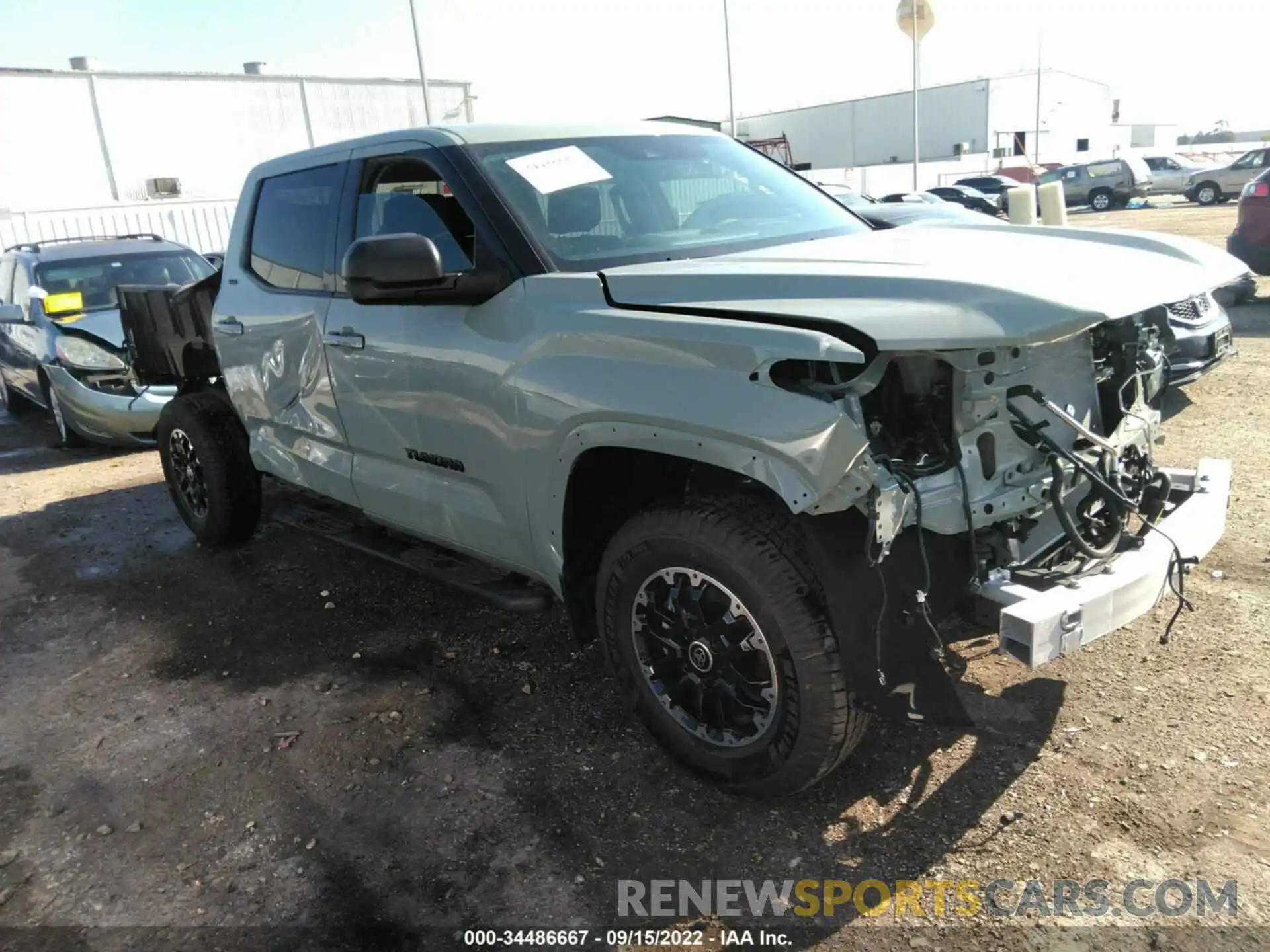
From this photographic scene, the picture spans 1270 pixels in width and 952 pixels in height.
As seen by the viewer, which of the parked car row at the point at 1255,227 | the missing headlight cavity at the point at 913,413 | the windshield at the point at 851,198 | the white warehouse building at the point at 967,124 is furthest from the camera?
the white warehouse building at the point at 967,124

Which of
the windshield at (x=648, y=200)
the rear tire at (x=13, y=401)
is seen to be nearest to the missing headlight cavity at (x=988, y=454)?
the windshield at (x=648, y=200)

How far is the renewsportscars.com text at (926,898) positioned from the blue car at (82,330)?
6522mm

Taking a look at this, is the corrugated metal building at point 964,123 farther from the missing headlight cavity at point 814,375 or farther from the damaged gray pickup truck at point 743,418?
the missing headlight cavity at point 814,375

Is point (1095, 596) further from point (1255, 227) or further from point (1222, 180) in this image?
point (1222, 180)

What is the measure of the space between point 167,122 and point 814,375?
35.2 metres

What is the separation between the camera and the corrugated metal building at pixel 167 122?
28375 mm

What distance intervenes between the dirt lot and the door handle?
1.32 m

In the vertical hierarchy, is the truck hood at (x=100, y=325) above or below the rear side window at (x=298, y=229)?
below

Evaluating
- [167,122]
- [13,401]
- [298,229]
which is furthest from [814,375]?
[167,122]

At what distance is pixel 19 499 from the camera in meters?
6.90

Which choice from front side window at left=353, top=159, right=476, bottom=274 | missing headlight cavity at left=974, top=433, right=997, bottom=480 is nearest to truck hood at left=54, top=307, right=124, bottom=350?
front side window at left=353, top=159, right=476, bottom=274

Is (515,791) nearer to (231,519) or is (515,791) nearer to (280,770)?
(280,770)

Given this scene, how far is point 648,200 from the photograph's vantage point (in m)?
3.47

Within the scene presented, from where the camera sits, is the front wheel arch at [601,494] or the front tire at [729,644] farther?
the front wheel arch at [601,494]
